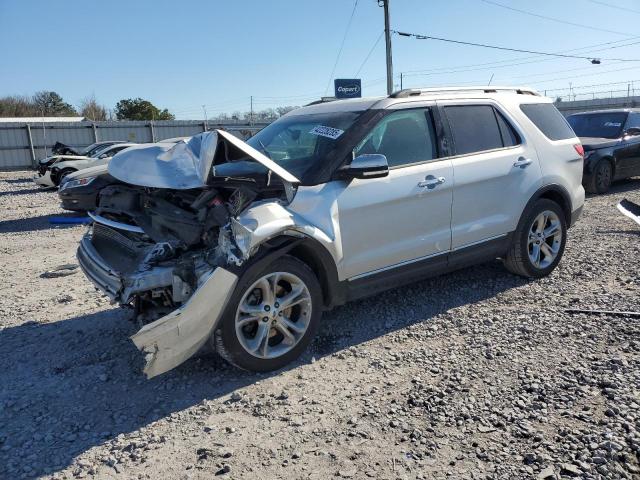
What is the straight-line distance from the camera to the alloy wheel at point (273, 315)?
3.53 meters

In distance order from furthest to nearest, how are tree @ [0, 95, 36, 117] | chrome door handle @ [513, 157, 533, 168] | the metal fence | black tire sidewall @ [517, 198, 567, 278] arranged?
tree @ [0, 95, 36, 117], the metal fence, black tire sidewall @ [517, 198, 567, 278], chrome door handle @ [513, 157, 533, 168]

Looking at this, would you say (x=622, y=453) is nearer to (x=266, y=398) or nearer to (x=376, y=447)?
(x=376, y=447)

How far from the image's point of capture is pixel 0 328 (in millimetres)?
4730

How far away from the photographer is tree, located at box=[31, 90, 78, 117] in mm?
56506

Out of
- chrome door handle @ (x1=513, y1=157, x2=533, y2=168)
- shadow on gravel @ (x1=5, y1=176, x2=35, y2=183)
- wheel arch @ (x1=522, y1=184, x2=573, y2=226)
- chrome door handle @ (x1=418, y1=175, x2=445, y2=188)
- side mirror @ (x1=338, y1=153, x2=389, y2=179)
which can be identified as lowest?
shadow on gravel @ (x1=5, y1=176, x2=35, y2=183)

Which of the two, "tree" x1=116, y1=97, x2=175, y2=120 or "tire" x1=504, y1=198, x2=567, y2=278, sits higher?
"tree" x1=116, y1=97, x2=175, y2=120

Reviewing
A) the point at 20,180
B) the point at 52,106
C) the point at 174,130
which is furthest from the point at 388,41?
the point at 52,106

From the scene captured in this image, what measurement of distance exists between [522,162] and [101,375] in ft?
13.8

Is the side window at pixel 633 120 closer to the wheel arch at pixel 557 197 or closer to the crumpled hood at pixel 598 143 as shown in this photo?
the crumpled hood at pixel 598 143

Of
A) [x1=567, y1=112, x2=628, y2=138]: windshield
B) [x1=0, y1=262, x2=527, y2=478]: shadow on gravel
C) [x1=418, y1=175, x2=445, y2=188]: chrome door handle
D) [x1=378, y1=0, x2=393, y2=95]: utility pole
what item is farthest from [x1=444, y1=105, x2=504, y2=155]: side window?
[x1=378, y1=0, x2=393, y2=95]: utility pole

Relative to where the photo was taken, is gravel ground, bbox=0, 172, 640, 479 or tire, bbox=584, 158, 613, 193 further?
tire, bbox=584, 158, 613, 193

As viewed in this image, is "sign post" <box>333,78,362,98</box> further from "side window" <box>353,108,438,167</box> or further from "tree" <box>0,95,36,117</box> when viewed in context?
"tree" <box>0,95,36,117</box>

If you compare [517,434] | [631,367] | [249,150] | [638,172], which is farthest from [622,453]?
[638,172]

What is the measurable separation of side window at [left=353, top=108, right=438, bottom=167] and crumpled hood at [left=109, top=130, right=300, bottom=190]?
895 mm
